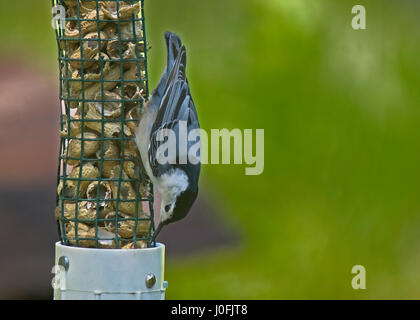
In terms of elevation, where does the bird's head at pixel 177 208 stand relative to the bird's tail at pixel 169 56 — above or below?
below

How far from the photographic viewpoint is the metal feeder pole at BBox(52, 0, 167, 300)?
343 cm

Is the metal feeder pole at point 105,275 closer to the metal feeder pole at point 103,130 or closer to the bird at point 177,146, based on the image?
the metal feeder pole at point 103,130

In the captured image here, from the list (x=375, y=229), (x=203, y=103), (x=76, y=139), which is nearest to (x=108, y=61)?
(x=76, y=139)

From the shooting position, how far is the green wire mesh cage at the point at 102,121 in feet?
11.3

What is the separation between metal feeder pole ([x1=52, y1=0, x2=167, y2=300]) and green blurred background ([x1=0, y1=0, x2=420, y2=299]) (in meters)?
1.19

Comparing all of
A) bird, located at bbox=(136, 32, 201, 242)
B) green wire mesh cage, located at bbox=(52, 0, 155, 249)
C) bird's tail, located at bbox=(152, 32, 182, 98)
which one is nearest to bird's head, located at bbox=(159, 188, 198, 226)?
bird, located at bbox=(136, 32, 201, 242)

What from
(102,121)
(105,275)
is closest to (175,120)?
(102,121)

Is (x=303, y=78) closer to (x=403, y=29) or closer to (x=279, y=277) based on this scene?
(x=403, y=29)

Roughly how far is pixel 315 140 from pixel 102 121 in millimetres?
1731

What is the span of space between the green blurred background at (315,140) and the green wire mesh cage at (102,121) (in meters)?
1.19

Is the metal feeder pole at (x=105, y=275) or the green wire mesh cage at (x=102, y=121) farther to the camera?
the green wire mesh cage at (x=102, y=121)

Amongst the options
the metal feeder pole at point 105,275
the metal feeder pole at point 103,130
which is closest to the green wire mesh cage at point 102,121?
the metal feeder pole at point 103,130

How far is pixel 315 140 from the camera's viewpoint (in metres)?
4.86

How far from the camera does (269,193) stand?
190 inches
